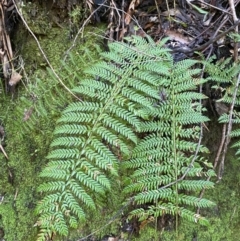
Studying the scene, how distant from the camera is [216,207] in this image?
242 cm

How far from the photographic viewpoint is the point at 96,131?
2.29 m

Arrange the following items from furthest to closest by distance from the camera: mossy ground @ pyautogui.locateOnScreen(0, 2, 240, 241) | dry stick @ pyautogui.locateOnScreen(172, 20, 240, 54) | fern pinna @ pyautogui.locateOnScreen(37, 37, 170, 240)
Answer: 1. dry stick @ pyautogui.locateOnScreen(172, 20, 240, 54)
2. mossy ground @ pyautogui.locateOnScreen(0, 2, 240, 241)
3. fern pinna @ pyautogui.locateOnScreen(37, 37, 170, 240)

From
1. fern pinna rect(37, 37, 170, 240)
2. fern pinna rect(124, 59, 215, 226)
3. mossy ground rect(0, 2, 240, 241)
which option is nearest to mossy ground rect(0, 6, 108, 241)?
mossy ground rect(0, 2, 240, 241)

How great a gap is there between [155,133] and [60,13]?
116cm

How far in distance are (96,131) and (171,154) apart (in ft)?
1.58

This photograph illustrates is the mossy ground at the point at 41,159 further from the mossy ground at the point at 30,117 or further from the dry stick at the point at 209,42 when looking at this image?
the dry stick at the point at 209,42

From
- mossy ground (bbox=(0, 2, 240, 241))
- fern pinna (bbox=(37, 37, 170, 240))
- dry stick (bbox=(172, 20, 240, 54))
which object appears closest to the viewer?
fern pinna (bbox=(37, 37, 170, 240))

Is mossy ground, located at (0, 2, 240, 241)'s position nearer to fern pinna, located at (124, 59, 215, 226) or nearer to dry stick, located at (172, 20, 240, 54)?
fern pinna, located at (124, 59, 215, 226)

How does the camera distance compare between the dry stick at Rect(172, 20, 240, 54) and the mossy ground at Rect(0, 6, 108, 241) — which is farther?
the dry stick at Rect(172, 20, 240, 54)

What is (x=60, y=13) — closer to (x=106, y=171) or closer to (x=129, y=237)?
(x=106, y=171)

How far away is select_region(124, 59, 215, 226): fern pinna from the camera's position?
217cm

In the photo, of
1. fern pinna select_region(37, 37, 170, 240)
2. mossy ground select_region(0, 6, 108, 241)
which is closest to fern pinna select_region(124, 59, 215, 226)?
fern pinna select_region(37, 37, 170, 240)

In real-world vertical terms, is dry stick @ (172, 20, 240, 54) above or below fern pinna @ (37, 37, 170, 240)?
above

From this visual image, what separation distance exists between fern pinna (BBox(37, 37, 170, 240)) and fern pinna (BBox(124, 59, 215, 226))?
87 mm
